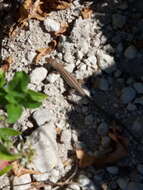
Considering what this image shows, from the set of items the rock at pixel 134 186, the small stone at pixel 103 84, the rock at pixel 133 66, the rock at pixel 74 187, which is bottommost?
the rock at pixel 134 186

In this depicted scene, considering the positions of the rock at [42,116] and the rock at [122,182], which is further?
the rock at [42,116]

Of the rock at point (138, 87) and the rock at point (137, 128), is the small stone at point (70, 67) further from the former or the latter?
the rock at point (137, 128)

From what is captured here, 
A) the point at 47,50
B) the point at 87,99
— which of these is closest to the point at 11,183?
the point at 87,99

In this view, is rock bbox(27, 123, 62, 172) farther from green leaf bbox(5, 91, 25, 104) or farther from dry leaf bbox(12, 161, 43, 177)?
green leaf bbox(5, 91, 25, 104)

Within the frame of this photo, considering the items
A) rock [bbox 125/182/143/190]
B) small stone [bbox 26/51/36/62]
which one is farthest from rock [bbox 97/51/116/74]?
rock [bbox 125/182/143/190]

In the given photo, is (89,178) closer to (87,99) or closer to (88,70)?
(87,99)

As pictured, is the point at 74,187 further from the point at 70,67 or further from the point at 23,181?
the point at 70,67

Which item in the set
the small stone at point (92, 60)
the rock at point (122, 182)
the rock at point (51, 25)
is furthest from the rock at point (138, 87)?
the rock at point (51, 25)
